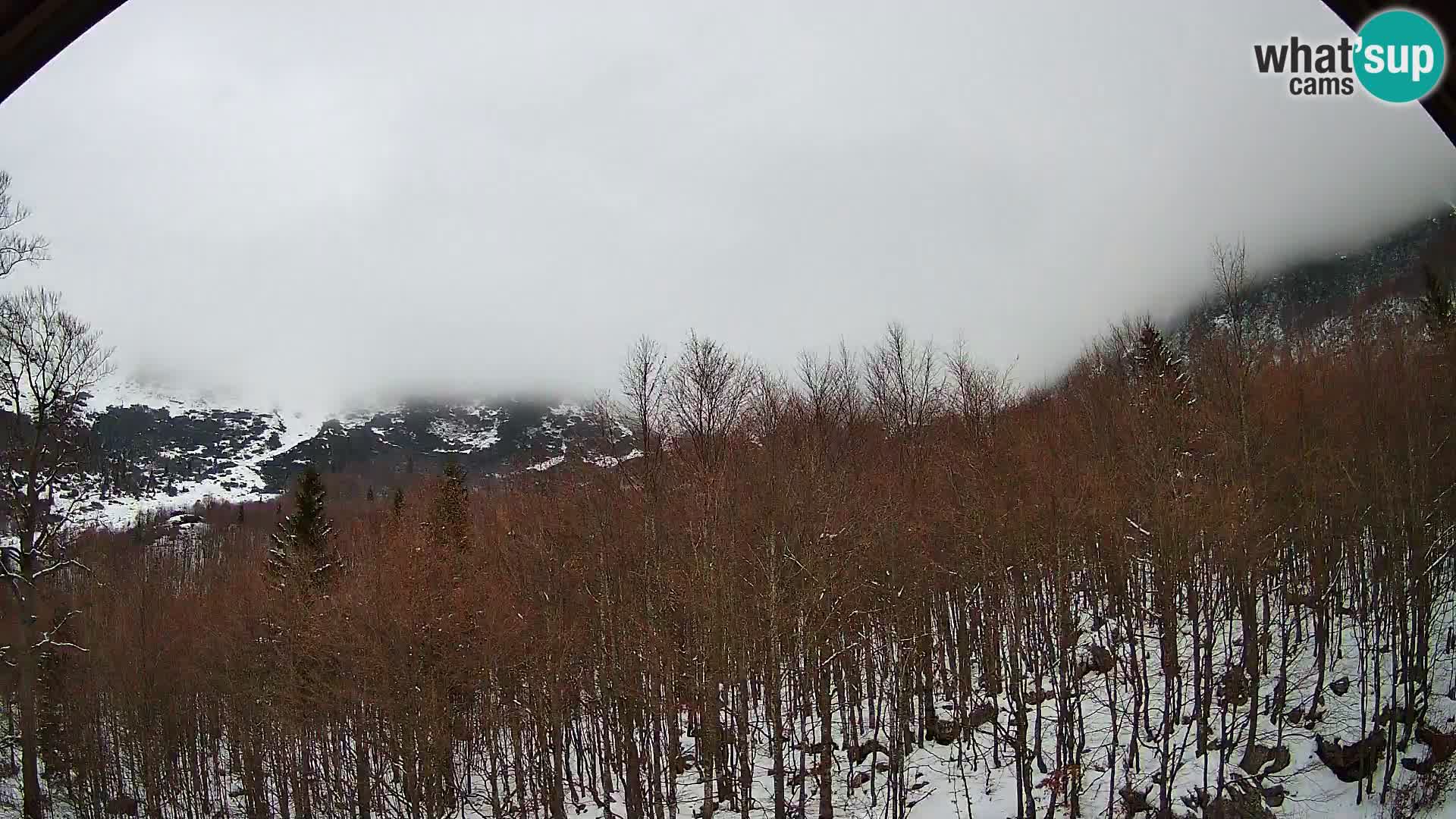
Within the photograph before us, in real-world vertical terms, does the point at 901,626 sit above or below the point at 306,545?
below

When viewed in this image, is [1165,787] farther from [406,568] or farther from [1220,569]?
[406,568]

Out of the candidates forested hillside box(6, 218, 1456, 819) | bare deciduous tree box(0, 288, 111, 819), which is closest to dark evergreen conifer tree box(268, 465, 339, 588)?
forested hillside box(6, 218, 1456, 819)

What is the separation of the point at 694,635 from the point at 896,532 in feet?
23.9

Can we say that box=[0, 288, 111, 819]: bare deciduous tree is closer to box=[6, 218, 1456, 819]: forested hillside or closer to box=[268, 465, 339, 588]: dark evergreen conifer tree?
box=[6, 218, 1456, 819]: forested hillside

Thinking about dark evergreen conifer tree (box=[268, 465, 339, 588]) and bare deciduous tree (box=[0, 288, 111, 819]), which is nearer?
bare deciduous tree (box=[0, 288, 111, 819])

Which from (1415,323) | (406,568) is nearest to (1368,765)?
(1415,323)

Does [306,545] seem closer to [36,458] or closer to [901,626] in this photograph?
[36,458]

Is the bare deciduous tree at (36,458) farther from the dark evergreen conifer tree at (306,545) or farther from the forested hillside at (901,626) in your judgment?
the dark evergreen conifer tree at (306,545)

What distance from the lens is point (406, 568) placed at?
68.6 feet

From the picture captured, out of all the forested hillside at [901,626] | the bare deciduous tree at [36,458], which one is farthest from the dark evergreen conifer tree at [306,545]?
the bare deciduous tree at [36,458]

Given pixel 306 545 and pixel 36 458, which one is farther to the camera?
pixel 306 545

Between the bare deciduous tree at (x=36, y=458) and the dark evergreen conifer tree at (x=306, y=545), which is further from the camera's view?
the dark evergreen conifer tree at (x=306, y=545)

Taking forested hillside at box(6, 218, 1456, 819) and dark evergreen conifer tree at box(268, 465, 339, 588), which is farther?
dark evergreen conifer tree at box(268, 465, 339, 588)

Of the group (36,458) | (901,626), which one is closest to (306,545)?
(36,458)
